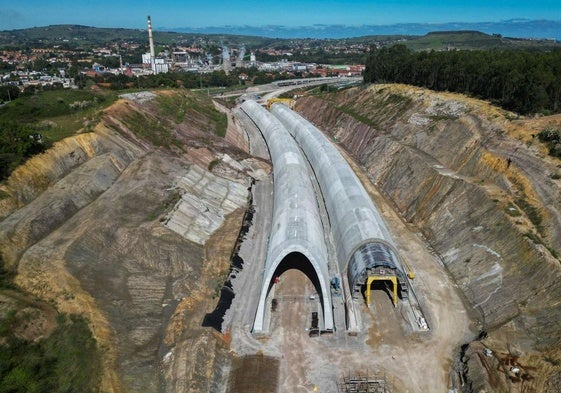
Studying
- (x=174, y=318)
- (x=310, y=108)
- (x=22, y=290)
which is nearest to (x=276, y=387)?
(x=174, y=318)

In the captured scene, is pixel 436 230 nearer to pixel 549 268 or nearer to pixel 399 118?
pixel 549 268

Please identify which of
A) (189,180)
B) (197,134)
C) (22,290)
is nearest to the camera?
(22,290)

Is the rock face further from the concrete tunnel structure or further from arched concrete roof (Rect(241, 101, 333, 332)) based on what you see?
arched concrete roof (Rect(241, 101, 333, 332))

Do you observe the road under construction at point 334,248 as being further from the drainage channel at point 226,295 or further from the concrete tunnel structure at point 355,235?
the drainage channel at point 226,295

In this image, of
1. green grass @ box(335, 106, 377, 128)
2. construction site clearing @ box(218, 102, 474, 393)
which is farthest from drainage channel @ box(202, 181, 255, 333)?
green grass @ box(335, 106, 377, 128)

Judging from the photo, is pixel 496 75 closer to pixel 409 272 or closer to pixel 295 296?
pixel 409 272

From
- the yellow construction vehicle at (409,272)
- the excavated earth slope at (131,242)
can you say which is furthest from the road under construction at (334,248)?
the excavated earth slope at (131,242)

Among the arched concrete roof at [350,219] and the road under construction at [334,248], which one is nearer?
the road under construction at [334,248]

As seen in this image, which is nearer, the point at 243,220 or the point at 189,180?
the point at 243,220
